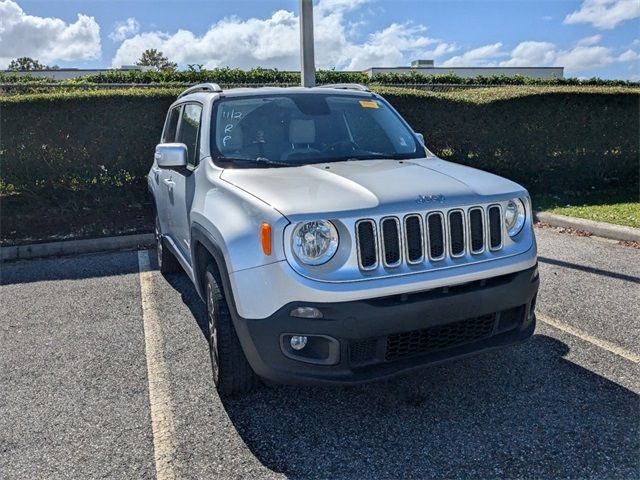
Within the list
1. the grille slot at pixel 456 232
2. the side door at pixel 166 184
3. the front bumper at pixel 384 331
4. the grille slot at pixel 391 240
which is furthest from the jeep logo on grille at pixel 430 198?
the side door at pixel 166 184

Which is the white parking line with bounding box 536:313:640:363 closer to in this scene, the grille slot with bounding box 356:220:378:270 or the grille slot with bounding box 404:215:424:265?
the grille slot with bounding box 404:215:424:265

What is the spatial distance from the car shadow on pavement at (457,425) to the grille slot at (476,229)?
927 millimetres

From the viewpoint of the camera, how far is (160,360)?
3.83m

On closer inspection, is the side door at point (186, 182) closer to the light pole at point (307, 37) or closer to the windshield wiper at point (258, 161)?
the windshield wiper at point (258, 161)

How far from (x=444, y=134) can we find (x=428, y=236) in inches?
282

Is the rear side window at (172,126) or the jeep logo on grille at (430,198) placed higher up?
the rear side window at (172,126)

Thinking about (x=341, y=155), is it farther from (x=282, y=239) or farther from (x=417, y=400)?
(x=417, y=400)

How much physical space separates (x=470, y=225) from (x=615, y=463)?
1.36 m

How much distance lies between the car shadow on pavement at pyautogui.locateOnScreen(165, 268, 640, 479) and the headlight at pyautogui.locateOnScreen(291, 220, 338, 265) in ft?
3.24

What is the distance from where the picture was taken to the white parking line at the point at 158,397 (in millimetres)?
2707

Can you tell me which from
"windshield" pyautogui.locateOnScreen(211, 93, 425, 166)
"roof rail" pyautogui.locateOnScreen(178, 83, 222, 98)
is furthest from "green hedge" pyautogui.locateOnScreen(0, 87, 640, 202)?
"windshield" pyautogui.locateOnScreen(211, 93, 425, 166)

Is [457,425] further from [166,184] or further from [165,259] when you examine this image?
[165,259]

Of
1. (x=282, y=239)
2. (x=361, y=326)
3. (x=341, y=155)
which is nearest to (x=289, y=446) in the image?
(x=361, y=326)

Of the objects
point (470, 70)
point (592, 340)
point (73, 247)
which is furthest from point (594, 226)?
point (470, 70)
